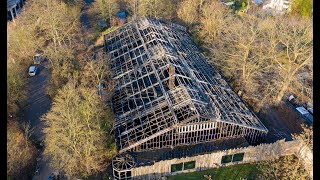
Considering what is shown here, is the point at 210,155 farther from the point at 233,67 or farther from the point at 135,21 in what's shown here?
the point at 135,21

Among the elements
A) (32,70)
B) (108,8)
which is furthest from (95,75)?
(108,8)

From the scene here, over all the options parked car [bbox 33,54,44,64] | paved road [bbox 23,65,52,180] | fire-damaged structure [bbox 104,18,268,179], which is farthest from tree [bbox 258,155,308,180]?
parked car [bbox 33,54,44,64]

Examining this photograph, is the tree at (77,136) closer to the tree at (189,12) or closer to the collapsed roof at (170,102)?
the collapsed roof at (170,102)

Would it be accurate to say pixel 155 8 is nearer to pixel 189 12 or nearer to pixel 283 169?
pixel 189 12

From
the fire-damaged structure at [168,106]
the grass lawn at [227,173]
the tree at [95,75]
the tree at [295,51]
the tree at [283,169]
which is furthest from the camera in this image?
the tree at [95,75]

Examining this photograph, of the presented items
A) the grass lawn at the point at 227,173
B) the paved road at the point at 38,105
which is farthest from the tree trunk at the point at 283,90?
the paved road at the point at 38,105

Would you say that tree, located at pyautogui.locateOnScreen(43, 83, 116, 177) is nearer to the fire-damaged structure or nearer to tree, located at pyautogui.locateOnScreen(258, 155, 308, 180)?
the fire-damaged structure
